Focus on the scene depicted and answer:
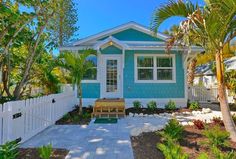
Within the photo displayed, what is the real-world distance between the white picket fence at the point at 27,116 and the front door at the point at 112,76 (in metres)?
3.55

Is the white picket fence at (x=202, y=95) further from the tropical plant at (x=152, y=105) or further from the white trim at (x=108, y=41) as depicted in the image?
the white trim at (x=108, y=41)

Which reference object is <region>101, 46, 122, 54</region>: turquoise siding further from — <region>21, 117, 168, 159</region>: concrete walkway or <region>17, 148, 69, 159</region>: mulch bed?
<region>17, 148, 69, 159</region>: mulch bed

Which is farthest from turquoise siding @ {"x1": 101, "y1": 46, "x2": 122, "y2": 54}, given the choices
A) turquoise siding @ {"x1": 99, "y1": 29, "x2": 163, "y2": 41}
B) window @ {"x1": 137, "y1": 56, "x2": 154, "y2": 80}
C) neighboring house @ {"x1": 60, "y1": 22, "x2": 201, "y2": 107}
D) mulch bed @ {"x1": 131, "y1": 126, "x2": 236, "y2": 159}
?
mulch bed @ {"x1": 131, "y1": 126, "x2": 236, "y2": 159}

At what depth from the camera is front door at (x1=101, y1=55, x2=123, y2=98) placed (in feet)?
41.0

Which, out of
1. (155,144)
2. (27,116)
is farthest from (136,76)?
(27,116)

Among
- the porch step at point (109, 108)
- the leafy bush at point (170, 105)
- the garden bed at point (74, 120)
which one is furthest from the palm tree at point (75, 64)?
the leafy bush at point (170, 105)

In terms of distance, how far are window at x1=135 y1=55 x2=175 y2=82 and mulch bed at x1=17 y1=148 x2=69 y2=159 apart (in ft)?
26.6

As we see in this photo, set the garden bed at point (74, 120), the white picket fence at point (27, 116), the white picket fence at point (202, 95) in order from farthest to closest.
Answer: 1. the white picket fence at point (202, 95)
2. the garden bed at point (74, 120)
3. the white picket fence at point (27, 116)

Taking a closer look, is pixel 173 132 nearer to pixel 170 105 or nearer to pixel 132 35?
pixel 170 105

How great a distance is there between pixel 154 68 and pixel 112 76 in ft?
7.98

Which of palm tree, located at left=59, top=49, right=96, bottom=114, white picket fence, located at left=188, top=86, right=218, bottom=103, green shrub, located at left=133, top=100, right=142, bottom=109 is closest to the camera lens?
palm tree, located at left=59, top=49, right=96, bottom=114

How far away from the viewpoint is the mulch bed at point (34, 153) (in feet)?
15.0

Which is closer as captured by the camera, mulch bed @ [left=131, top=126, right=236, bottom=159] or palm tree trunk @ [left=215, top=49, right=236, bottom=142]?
mulch bed @ [left=131, top=126, right=236, bottom=159]

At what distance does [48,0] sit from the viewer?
7.52 m
